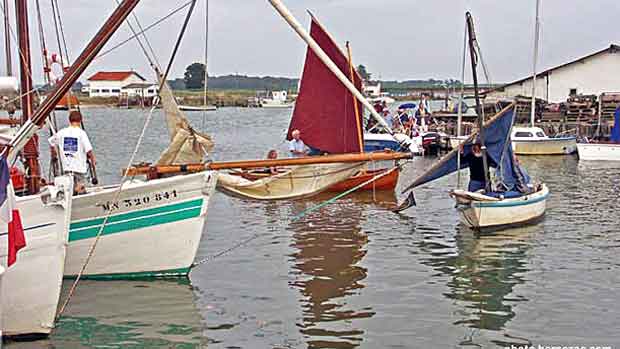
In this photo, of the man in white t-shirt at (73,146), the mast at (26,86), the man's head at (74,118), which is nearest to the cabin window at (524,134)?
the man in white t-shirt at (73,146)

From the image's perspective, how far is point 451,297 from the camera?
13.8 m

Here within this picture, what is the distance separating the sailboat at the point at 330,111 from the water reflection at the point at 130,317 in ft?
40.0

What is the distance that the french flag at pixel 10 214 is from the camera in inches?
392

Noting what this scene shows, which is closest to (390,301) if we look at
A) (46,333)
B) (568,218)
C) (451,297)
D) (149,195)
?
(451,297)

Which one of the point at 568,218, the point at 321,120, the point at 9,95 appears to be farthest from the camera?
the point at 321,120

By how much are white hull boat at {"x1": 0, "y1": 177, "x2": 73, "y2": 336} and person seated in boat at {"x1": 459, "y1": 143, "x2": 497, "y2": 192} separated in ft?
37.3

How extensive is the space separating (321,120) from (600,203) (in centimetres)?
917

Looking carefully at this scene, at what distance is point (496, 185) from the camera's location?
67.8 ft

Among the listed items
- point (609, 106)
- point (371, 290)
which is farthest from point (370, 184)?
point (609, 106)

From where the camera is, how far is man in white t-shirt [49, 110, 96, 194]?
515 inches

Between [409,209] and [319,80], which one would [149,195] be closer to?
[409,209]

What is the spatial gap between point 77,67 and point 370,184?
1651cm

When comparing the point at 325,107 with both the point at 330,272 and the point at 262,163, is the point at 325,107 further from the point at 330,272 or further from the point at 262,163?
the point at 262,163

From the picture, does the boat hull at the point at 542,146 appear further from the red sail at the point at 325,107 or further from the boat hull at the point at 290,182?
the boat hull at the point at 290,182
